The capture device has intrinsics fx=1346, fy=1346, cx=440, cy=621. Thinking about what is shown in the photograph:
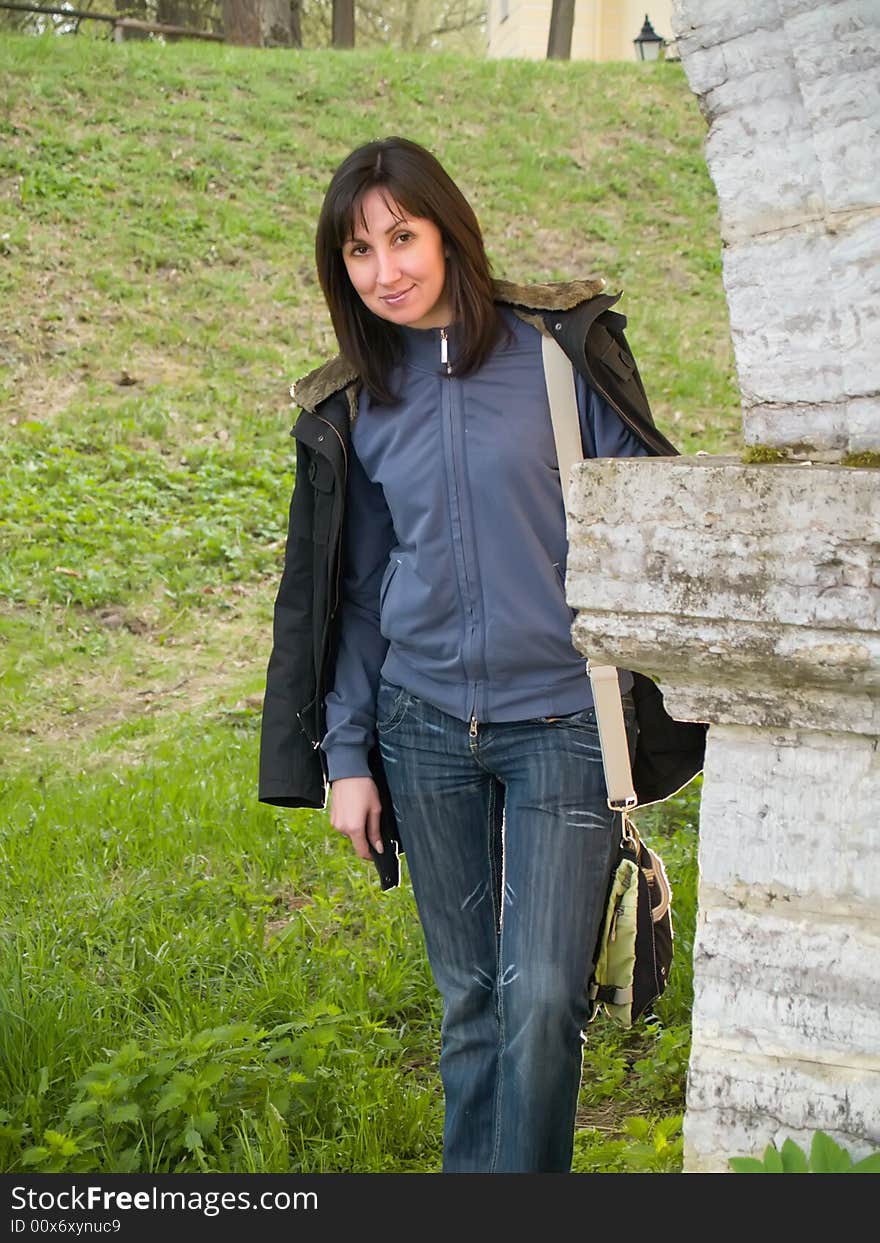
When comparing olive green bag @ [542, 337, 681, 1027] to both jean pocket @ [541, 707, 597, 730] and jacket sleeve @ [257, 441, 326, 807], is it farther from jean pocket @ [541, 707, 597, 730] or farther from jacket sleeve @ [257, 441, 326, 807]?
jacket sleeve @ [257, 441, 326, 807]

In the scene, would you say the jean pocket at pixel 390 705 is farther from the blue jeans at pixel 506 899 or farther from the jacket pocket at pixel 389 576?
the jacket pocket at pixel 389 576

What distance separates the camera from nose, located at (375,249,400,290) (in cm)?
260

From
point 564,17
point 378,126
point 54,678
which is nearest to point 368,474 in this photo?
point 54,678

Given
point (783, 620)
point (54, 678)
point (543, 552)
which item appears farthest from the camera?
point (54, 678)

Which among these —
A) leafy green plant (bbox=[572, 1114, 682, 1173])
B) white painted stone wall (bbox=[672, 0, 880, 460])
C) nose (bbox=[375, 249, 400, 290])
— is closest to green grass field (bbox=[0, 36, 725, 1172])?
leafy green plant (bbox=[572, 1114, 682, 1173])

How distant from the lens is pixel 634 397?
2588 mm

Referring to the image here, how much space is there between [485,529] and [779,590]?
881 mm

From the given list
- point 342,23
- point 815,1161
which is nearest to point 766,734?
point 815,1161

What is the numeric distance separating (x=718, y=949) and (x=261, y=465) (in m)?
8.69

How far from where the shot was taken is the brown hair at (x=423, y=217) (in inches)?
103

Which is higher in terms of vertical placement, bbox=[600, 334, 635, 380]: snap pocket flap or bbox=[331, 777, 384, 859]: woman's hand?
bbox=[600, 334, 635, 380]: snap pocket flap

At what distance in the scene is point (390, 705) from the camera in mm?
2766

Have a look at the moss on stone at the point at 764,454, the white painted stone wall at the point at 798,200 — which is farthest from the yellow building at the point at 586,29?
the moss on stone at the point at 764,454

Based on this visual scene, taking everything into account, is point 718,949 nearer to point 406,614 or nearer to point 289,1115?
point 406,614
